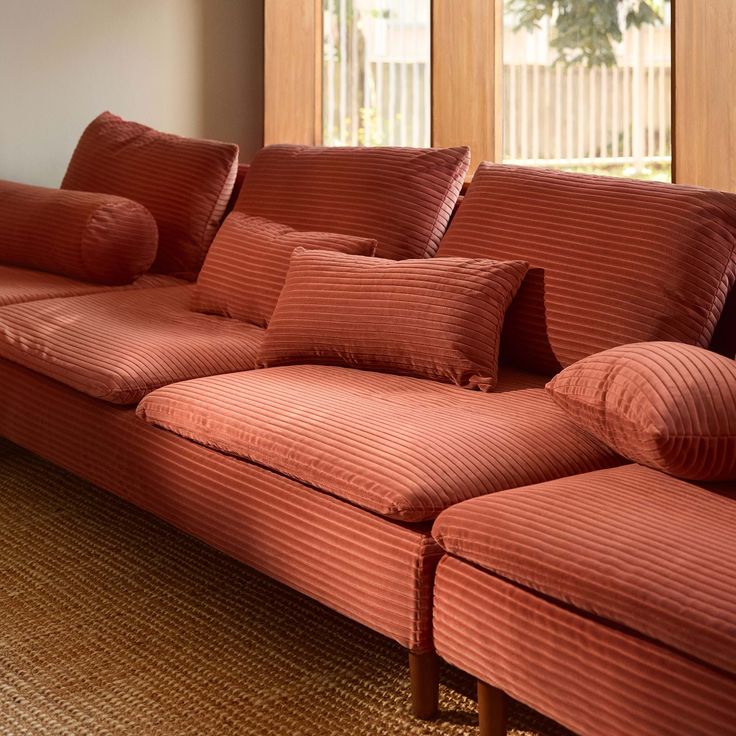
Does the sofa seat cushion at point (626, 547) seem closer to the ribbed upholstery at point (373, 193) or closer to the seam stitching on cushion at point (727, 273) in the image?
the seam stitching on cushion at point (727, 273)

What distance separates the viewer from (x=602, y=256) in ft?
7.60

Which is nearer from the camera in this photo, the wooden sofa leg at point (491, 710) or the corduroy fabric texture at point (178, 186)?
the wooden sofa leg at point (491, 710)

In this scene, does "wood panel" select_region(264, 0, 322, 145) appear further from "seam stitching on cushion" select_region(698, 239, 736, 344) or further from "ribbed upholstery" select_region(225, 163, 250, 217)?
"seam stitching on cushion" select_region(698, 239, 736, 344)

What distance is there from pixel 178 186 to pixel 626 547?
2.34 m

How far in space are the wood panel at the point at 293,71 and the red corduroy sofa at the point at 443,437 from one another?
1712mm

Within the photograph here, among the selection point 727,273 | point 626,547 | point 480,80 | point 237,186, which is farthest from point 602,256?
point 480,80

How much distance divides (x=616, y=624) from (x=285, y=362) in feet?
4.02

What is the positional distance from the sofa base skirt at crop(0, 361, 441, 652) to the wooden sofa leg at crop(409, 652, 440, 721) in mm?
61

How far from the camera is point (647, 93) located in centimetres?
393

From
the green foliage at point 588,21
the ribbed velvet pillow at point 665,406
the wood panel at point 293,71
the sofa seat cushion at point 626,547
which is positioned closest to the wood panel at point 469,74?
the green foliage at point 588,21

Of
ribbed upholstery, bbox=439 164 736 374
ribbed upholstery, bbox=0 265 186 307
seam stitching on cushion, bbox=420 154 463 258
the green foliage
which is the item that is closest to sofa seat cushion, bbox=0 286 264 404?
ribbed upholstery, bbox=0 265 186 307

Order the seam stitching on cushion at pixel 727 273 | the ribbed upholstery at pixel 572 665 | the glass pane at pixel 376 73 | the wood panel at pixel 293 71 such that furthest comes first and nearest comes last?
the wood panel at pixel 293 71 < the glass pane at pixel 376 73 < the seam stitching on cushion at pixel 727 273 < the ribbed upholstery at pixel 572 665

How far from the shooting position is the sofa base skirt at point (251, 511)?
184cm

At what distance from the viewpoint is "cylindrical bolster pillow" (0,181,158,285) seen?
A: 133 inches
